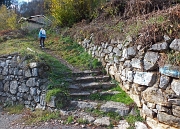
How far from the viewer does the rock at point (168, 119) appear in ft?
14.0

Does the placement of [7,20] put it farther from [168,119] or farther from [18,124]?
[168,119]

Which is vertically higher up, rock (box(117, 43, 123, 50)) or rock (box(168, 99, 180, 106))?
rock (box(117, 43, 123, 50))

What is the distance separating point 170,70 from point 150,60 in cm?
64

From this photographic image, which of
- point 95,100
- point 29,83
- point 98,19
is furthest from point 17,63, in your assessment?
point 98,19

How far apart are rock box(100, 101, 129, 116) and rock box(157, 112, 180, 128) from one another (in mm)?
1177

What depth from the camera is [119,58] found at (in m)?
6.66

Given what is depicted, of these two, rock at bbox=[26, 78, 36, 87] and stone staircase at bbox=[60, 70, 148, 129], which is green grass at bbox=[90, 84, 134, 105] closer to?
stone staircase at bbox=[60, 70, 148, 129]

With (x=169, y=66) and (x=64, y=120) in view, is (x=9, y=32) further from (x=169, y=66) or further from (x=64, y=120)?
(x=169, y=66)

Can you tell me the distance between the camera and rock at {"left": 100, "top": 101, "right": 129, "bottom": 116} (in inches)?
222

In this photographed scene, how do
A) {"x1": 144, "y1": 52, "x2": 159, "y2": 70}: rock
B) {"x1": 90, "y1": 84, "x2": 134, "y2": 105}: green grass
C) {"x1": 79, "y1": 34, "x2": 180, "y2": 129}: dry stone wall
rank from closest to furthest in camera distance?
{"x1": 79, "y1": 34, "x2": 180, "y2": 129}: dry stone wall
{"x1": 144, "y1": 52, "x2": 159, "y2": 70}: rock
{"x1": 90, "y1": 84, "x2": 134, "y2": 105}: green grass

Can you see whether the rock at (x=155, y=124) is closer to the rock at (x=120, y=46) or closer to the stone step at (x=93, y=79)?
the rock at (x=120, y=46)

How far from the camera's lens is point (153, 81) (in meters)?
4.78

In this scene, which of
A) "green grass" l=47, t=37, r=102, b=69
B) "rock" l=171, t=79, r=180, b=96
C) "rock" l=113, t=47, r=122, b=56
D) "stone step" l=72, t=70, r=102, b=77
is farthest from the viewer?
"green grass" l=47, t=37, r=102, b=69

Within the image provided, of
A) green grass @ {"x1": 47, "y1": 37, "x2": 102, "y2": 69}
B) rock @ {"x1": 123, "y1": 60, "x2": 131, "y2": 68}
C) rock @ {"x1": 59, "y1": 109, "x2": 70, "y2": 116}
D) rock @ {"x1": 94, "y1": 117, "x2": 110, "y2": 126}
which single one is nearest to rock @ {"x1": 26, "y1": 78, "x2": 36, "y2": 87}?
rock @ {"x1": 59, "y1": 109, "x2": 70, "y2": 116}
